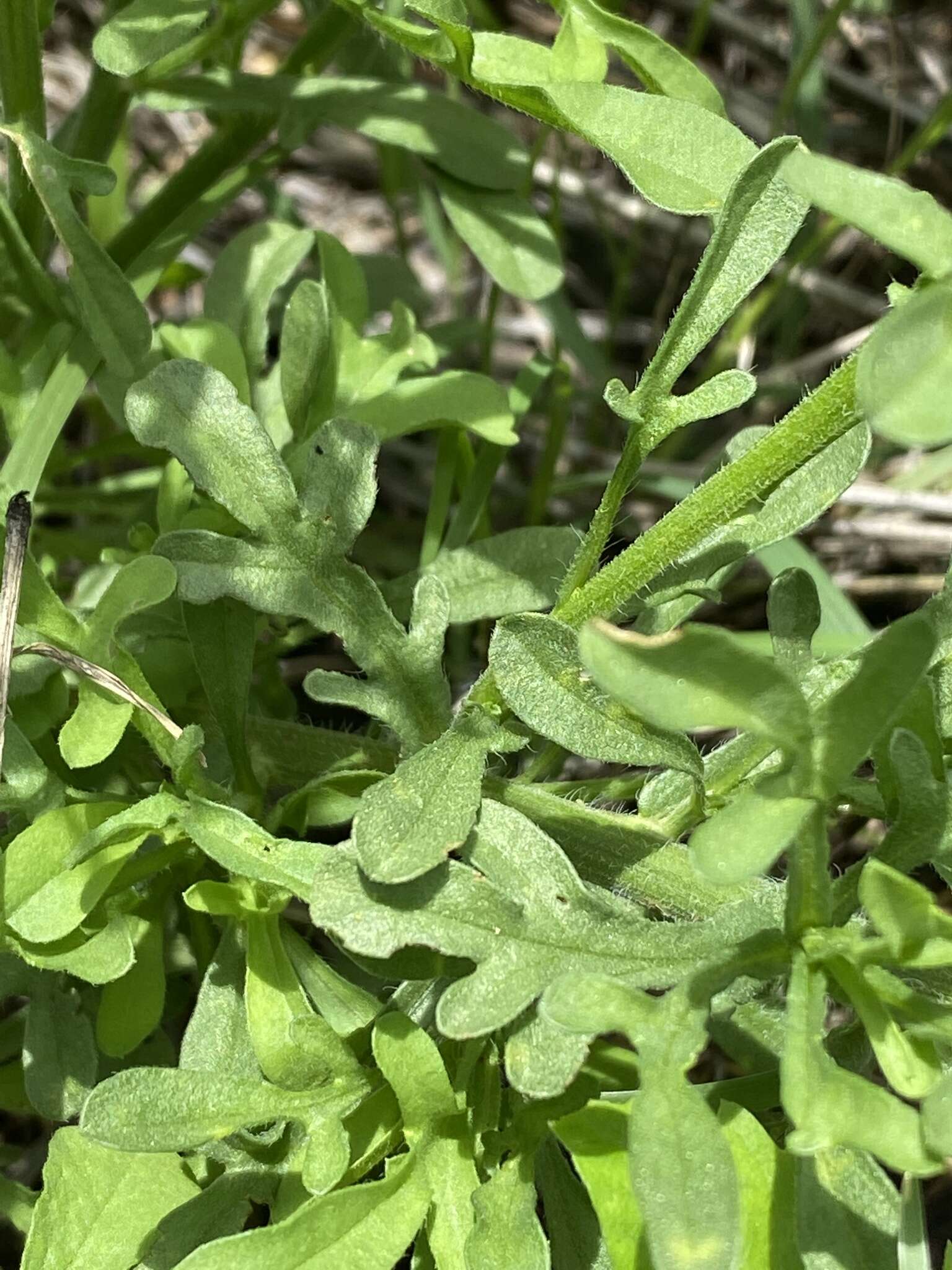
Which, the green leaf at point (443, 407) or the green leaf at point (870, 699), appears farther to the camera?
the green leaf at point (443, 407)

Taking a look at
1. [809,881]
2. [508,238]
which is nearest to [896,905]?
[809,881]

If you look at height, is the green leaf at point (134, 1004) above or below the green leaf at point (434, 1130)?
below

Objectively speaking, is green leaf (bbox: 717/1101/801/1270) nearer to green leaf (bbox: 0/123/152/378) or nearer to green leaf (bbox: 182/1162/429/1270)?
green leaf (bbox: 182/1162/429/1270)

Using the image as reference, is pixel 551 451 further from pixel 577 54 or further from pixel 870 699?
pixel 870 699

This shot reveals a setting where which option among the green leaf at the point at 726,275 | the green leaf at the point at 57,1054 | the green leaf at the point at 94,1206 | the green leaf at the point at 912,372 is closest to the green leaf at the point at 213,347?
the green leaf at the point at 726,275

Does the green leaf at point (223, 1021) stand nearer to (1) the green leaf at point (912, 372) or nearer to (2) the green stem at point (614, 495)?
(2) the green stem at point (614, 495)

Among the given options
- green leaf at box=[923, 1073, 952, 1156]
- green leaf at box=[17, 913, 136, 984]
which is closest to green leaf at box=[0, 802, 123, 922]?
green leaf at box=[17, 913, 136, 984]

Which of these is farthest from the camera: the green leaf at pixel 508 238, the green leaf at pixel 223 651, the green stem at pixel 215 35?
the green leaf at pixel 508 238

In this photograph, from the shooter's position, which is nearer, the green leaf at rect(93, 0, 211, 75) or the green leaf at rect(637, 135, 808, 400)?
the green leaf at rect(637, 135, 808, 400)
